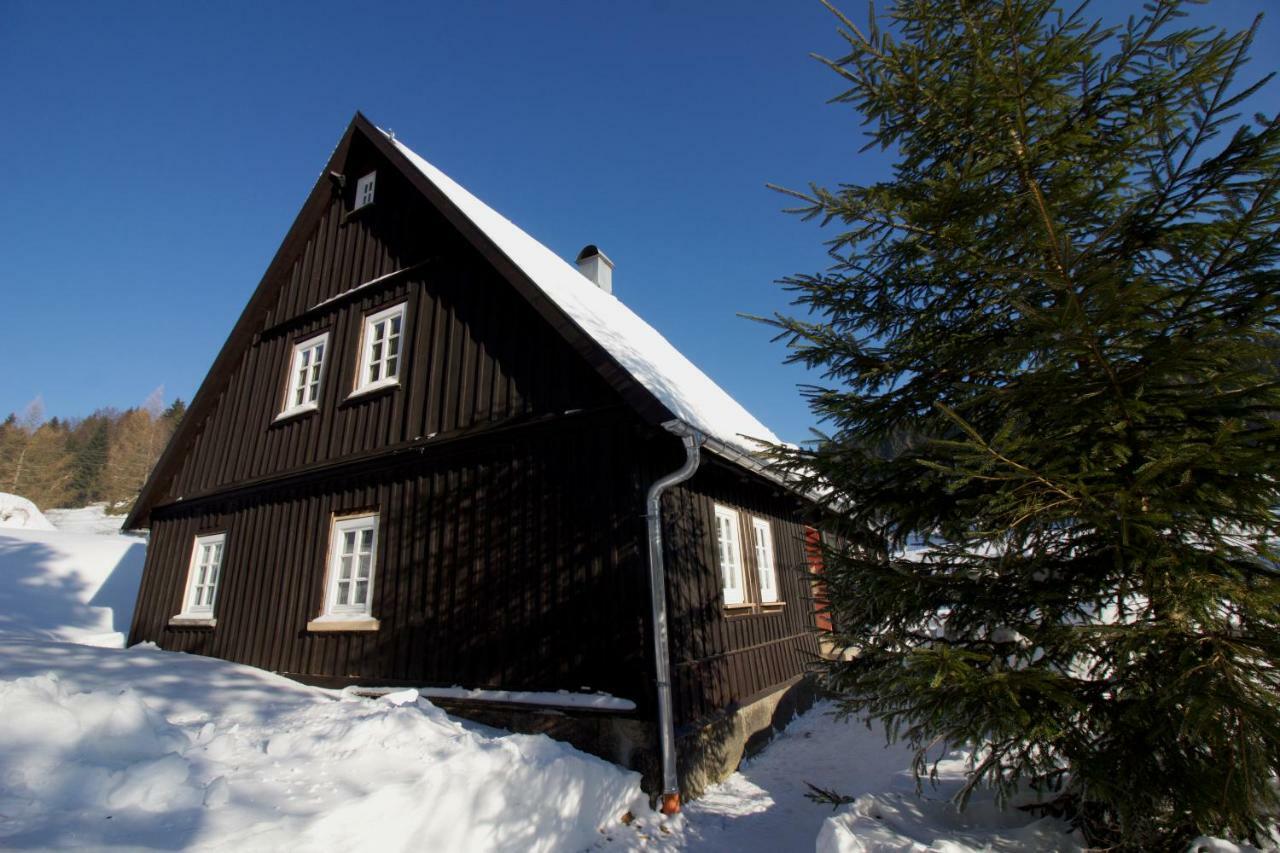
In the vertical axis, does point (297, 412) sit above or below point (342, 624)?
above

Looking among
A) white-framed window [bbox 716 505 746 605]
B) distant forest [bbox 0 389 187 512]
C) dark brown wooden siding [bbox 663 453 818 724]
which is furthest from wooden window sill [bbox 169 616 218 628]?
distant forest [bbox 0 389 187 512]

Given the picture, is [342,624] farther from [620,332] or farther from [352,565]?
[620,332]

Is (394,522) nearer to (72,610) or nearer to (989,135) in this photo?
(989,135)

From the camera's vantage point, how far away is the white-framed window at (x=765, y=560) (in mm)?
8398

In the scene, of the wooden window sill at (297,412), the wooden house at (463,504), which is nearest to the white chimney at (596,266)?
the wooden house at (463,504)

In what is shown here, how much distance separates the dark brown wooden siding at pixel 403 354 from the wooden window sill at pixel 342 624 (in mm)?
2133

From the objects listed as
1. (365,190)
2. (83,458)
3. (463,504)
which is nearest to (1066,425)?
(463,504)

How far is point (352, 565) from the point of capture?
7.82 m

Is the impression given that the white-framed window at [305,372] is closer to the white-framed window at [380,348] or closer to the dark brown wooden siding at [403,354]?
the dark brown wooden siding at [403,354]

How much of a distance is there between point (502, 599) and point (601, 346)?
2.85m

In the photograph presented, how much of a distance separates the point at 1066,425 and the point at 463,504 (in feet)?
18.9

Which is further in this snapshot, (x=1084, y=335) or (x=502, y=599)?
(x=502, y=599)

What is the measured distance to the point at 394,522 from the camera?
7449 mm

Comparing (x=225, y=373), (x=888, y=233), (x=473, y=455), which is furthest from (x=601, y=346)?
A: (x=225, y=373)
